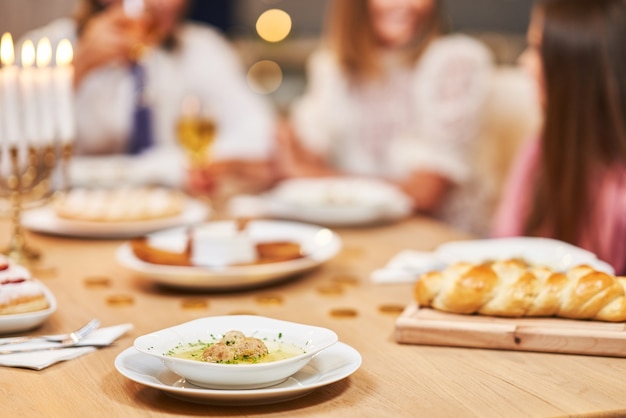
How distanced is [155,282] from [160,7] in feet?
7.34

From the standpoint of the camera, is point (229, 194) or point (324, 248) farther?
point (229, 194)

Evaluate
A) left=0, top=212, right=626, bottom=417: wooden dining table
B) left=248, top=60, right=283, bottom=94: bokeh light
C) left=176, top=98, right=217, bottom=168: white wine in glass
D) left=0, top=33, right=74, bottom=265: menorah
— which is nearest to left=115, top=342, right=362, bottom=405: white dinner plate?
left=0, top=212, right=626, bottom=417: wooden dining table

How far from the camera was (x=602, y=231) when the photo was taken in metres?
2.10

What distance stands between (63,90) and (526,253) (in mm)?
977

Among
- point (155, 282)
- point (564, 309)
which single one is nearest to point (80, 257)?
point (155, 282)

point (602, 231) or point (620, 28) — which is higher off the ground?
point (620, 28)

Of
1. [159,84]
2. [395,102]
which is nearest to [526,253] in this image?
[395,102]

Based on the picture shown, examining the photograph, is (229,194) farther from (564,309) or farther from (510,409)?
(510,409)

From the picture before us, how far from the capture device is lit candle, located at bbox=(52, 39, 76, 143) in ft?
6.13

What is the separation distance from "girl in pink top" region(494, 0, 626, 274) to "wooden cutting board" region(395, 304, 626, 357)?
0.82m

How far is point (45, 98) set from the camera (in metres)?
1.85

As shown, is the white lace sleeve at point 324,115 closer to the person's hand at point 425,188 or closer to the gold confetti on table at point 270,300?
the person's hand at point 425,188

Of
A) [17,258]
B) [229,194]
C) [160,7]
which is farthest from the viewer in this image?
[160,7]

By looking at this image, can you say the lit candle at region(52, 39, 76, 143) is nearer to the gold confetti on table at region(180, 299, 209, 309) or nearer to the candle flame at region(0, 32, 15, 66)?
the candle flame at region(0, 32, 15, 66)
